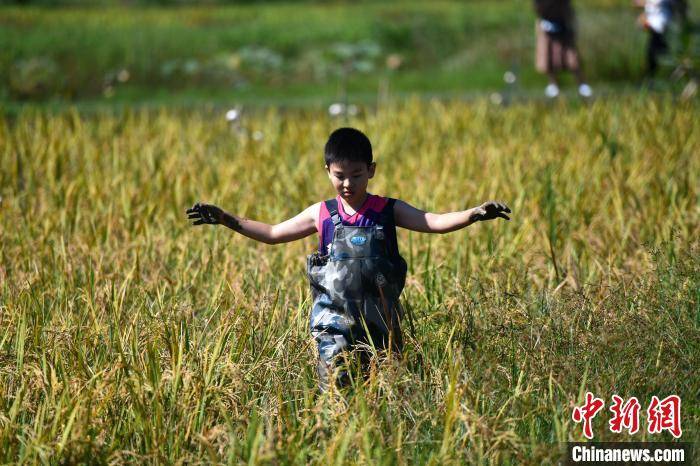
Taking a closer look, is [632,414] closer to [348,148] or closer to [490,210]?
[490,210]

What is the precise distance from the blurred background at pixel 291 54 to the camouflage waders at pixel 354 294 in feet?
21.7

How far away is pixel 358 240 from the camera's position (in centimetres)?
253

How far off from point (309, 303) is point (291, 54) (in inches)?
400

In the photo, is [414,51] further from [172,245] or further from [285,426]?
[285,426]

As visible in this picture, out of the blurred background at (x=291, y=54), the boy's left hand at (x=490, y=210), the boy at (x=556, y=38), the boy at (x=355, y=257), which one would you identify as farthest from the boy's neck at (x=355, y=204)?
the blurred background at (x=291, y=54)

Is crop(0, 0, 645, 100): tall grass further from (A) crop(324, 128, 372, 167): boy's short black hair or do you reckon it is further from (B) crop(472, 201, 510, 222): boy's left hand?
(B) crop(472, 201, 510, 222): boy's left hand

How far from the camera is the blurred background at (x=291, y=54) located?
10.4 meters

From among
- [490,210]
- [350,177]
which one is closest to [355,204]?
[350,177]

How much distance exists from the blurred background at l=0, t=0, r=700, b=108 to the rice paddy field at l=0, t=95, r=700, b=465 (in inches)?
164

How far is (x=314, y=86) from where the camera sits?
11414 millimetres

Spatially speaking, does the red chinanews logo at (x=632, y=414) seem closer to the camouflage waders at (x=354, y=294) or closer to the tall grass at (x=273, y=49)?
the camouflage waders at (x=354, y=294)

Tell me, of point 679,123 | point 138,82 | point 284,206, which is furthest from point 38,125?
point 138,82

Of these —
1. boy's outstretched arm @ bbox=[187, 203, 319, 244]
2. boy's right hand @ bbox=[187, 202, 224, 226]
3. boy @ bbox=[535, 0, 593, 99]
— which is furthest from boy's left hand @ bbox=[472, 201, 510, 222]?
boy @ bbox=[535, 0, 593, 99]

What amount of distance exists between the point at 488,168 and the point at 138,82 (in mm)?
6795
